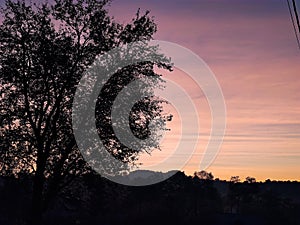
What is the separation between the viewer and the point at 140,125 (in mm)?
32094

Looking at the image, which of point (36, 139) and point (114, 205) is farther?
point (114, 205)

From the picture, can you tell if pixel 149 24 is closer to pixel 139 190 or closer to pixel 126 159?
pixel 126 159

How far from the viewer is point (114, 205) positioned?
6019 inches

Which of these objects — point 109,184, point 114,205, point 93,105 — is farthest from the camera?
point 114,205

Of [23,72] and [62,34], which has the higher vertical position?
[62,34]

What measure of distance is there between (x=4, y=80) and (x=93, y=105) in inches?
224

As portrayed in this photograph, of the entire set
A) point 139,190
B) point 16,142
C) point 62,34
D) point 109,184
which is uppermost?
point 139,190

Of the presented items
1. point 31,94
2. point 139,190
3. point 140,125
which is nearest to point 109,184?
point 140,125

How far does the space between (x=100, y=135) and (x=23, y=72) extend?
6.02m

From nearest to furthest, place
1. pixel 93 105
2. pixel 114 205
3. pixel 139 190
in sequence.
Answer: pixel 93 105 → pixel 114 205 → pixel 139 190

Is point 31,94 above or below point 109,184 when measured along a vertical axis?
above

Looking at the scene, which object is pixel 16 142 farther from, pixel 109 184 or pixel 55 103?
pixel 109 184

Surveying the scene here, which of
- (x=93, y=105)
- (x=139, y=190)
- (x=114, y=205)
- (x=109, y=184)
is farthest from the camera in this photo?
(x=139, y=190)

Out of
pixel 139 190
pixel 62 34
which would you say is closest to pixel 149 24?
pixel 62 34
